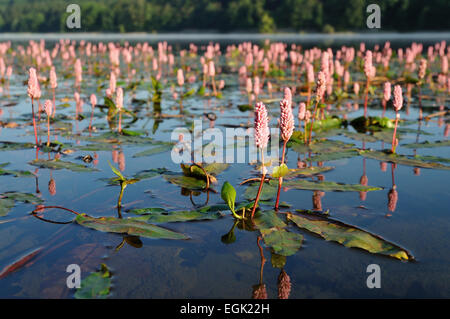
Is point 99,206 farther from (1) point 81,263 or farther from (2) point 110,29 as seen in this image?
(2) point 110,29

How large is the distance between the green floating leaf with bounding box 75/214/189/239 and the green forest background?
58.7 meters

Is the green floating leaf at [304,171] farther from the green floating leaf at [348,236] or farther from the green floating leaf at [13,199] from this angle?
the green floating leaf at [13,199]

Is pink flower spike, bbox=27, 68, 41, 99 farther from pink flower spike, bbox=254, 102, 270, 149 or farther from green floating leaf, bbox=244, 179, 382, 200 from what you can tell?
pink flower spike, bbox=254, 102, 270, 149

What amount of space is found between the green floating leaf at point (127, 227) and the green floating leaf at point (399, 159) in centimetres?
259

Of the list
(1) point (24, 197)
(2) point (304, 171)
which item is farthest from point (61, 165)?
(2) point (304, 171)

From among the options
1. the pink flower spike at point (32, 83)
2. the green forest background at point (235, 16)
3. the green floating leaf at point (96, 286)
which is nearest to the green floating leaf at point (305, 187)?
the green floating leaf at point (96, 286)

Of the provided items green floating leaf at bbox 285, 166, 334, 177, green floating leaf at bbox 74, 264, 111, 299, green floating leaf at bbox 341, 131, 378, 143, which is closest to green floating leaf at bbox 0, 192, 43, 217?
green floating leaf at bbox 74, 264, 111, 299

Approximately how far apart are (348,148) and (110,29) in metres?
101

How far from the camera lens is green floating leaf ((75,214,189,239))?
2.62m

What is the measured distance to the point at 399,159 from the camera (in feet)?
14.1

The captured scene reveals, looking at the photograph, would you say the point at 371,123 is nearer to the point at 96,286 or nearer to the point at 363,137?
the point at 363,137

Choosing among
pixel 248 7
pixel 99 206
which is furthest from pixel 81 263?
pixel 248 7

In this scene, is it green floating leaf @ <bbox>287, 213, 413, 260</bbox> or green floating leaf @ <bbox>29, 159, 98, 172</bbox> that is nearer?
green floating leaf @ <bbox>287, 213, 413, 260</bbox>

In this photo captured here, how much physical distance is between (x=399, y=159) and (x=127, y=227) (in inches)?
116
